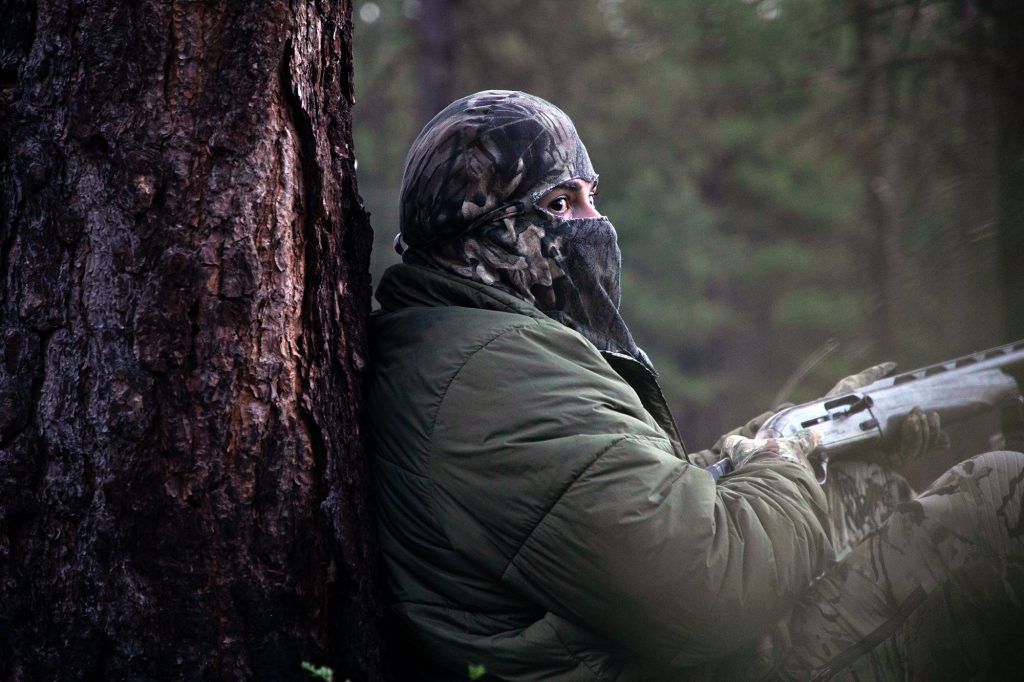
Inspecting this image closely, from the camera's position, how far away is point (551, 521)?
1.84 m

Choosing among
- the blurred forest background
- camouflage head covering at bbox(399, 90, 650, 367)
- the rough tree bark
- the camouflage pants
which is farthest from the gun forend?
the rough tree bark

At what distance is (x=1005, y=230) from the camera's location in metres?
2.15

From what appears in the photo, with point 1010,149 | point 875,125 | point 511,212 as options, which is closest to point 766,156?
point 875,125

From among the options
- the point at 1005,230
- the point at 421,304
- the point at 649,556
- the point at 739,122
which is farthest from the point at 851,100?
the point at 739,122

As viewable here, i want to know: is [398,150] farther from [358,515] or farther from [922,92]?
[358,515]

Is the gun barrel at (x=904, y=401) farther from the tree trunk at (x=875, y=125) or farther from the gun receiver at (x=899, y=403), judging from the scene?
the tree trunk at (x=875, y=125)

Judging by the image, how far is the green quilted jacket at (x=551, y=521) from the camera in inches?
72.2

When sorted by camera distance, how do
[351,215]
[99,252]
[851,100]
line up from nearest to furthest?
[99,252]
[351,215]
[851,100]

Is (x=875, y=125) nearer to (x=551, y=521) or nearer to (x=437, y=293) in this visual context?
(x=437, y=293)

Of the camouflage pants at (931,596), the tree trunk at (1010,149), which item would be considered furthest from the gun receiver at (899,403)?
the tree trunk at (1010,149)

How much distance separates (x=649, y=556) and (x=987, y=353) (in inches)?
70.1

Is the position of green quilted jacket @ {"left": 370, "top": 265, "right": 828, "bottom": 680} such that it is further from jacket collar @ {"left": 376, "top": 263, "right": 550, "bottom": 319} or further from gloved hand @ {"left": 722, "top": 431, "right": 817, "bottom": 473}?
gloved hand @ {"left": 722, "top": 431, "right": 817, "bottom": 473}

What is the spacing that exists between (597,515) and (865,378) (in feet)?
5.18

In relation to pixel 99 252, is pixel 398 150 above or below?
above
